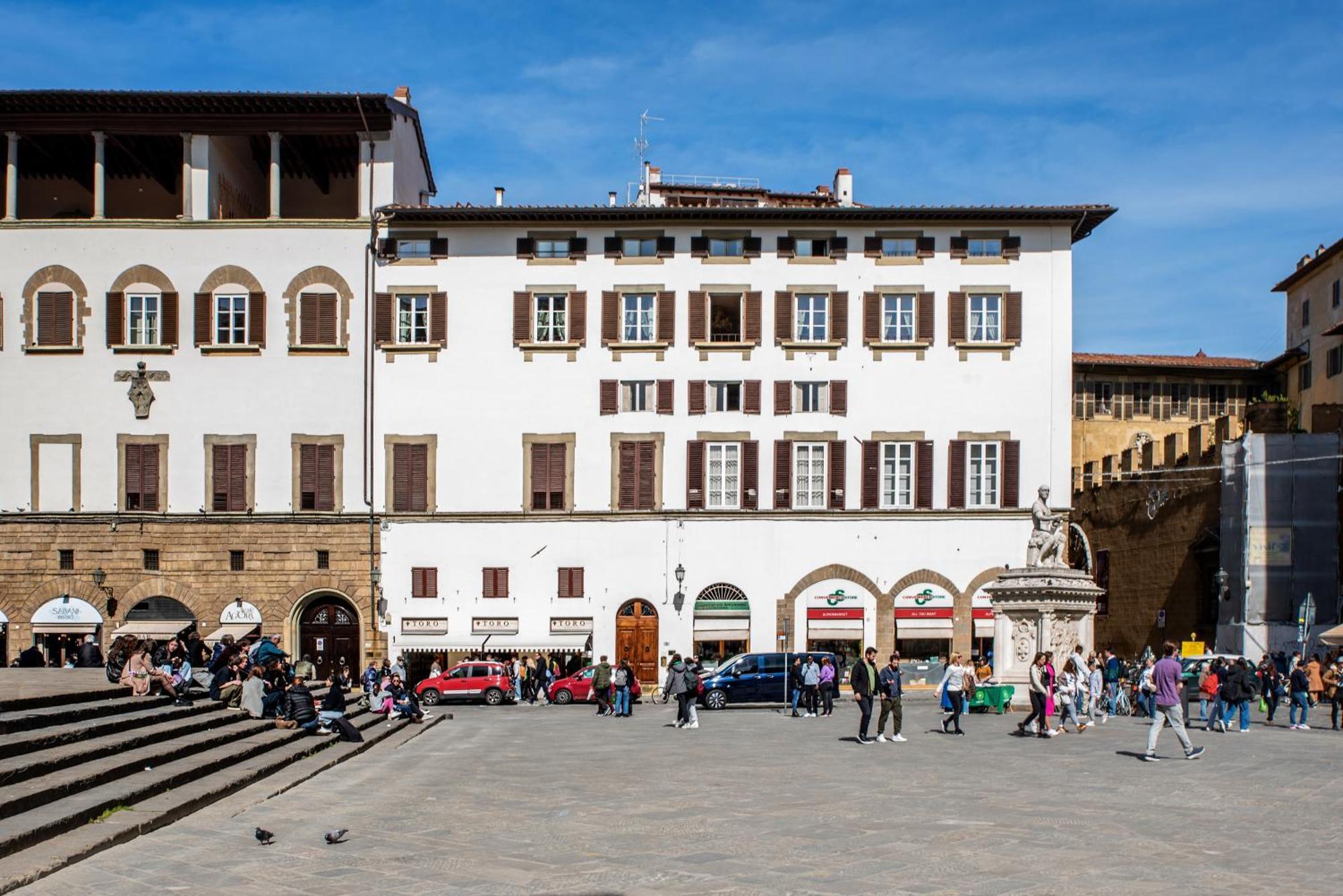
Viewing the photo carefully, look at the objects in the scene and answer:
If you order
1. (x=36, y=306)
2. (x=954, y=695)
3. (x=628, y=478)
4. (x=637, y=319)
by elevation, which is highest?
(x=36, y=306)

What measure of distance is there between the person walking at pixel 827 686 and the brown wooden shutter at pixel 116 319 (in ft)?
83.7

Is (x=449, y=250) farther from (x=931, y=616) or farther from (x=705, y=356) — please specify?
(x=931, y=616)

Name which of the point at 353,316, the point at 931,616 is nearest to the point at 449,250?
the point at 353,316

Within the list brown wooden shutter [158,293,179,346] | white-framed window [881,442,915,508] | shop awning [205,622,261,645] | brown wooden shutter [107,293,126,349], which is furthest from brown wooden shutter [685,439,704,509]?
brown wooden shutter [107,293,126,349]

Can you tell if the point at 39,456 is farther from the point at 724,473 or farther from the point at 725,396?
the point at 725,396

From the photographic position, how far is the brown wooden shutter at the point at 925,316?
5169 centimetres

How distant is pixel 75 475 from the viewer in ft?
169

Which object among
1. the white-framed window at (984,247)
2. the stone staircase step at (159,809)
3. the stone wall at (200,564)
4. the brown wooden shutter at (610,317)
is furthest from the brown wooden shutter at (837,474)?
the stone staircase step at (159,809)

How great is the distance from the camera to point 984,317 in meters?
51.9

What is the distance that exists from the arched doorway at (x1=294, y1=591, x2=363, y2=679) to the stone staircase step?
2284 cm

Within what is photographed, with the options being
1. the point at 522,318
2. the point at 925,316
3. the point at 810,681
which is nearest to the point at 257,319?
the point at 522,318

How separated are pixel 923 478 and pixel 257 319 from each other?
70.1 ft

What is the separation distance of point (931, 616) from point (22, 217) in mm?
32661

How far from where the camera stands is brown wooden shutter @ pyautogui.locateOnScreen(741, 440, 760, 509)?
51.2m
